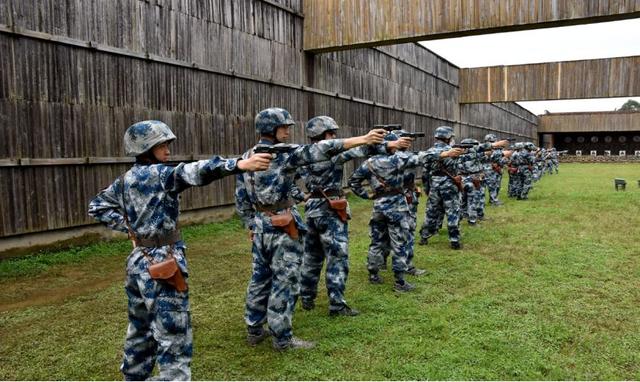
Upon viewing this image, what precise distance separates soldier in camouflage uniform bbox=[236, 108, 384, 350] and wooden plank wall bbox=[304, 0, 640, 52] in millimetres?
9218

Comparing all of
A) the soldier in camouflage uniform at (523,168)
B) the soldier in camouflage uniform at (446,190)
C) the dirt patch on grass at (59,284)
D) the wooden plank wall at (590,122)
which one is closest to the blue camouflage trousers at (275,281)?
the dirt patch on grass at (59,284)

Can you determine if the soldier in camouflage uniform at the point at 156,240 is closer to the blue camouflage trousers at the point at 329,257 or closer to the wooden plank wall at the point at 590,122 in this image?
the blue camouflage trousers at the point at 329,257

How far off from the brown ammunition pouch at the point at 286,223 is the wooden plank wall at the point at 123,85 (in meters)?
5.56

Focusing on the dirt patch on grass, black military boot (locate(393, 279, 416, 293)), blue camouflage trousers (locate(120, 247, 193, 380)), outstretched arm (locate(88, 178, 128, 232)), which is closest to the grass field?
the dirt patch on grass

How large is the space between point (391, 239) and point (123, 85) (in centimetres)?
628

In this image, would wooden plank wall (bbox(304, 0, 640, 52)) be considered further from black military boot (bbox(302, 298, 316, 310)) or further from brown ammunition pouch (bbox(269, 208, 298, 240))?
brown ammunition pouch (bbox(269, 208, 298, 240))

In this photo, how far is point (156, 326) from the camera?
10.4ft

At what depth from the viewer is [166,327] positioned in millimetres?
3139

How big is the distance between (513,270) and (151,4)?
871 cm

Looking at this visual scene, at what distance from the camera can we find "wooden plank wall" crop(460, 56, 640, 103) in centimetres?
2383

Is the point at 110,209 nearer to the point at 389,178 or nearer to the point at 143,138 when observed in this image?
the point at 143,138

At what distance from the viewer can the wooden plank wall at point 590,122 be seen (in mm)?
46469

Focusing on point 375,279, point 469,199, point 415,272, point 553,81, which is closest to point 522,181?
point 469,199

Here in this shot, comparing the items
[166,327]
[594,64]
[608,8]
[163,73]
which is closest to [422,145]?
[594,64]
